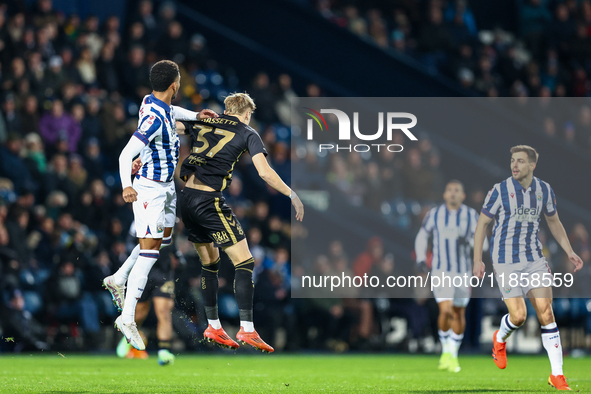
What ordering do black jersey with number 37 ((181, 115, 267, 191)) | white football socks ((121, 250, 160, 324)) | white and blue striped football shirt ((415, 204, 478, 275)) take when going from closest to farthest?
1. white football socks ((121, 250, 160, 324))
2. black jersey with number 37 ((181, 115, 267, 191))
3. white and blue striped football shirt ((415, 204, 478, 275))

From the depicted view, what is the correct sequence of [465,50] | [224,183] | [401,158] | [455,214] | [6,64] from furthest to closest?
[465,50] → [401,158] → [6,64] → [455,214] → [224,183]

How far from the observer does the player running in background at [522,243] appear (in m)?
8.79

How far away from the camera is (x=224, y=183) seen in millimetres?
8109

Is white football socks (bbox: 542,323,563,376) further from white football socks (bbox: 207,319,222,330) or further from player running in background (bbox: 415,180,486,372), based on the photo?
white football socks (bbox: 207,319,222,330)

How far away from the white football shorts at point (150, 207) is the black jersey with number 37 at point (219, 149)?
0.40m

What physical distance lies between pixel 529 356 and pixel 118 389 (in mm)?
9643

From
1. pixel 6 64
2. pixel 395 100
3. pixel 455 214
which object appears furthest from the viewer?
pixel 395 100

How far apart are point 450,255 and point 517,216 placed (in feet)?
10.1

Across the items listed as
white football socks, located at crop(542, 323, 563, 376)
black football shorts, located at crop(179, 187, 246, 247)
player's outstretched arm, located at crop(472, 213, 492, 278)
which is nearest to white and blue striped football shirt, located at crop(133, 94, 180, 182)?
black football shorts, located at crop(179, 187, 246, 247)

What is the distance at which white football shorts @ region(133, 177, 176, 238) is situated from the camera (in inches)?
310

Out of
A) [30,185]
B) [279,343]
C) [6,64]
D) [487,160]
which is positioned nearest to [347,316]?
[279,343]

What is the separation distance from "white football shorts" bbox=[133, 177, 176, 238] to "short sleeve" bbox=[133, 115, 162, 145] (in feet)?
1.46

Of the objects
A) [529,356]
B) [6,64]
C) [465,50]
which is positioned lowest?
[529,356]

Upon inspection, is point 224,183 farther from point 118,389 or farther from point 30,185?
point 30,185
